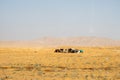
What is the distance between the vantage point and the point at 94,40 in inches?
7052

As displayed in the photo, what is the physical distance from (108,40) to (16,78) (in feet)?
555

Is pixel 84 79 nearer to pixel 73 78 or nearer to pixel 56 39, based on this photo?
pixel 73 78

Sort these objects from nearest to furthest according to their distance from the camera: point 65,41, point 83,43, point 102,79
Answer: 1. point 102,79
2. point 83,43
3. point 65,41

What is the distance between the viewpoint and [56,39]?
187625 millimetres

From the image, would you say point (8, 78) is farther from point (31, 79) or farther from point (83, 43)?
point (83, 43)

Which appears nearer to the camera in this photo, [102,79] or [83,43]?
[102,79]

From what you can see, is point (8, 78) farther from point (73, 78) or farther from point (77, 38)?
point (77, 38)

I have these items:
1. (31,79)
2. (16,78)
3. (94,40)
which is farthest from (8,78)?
(94,40)

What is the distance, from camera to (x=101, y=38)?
18775 cm

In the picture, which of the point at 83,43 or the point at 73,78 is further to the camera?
the point at 83,43

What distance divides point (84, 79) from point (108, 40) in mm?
169033

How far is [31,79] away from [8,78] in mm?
1455

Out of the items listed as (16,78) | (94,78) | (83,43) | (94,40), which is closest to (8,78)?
(16,78)

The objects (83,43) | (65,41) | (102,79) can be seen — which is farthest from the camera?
(65,41)
